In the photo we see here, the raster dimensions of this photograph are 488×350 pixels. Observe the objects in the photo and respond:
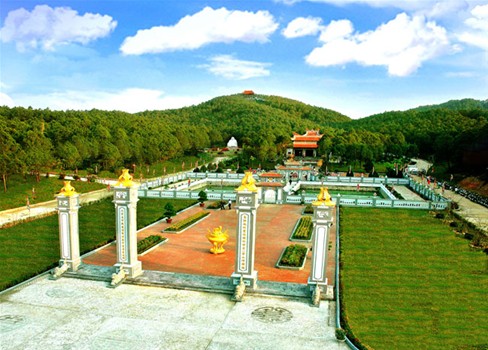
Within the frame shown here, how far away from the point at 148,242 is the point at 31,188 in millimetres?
18565

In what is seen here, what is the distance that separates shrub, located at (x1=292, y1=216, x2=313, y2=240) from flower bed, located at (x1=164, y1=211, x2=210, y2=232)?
5.79 meters

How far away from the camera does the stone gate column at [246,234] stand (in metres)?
12.6

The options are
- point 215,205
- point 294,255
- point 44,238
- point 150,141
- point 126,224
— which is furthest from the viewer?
point 150,141

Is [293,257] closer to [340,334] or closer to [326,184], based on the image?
[340,334]

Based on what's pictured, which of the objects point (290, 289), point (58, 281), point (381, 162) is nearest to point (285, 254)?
point (290, 289)

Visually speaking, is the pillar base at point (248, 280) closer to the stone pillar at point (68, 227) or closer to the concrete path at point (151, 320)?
the concrete path at point (151, 320)

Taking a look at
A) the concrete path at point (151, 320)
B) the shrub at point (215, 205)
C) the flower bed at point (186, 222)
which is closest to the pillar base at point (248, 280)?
the concrete path at point (151, 320)

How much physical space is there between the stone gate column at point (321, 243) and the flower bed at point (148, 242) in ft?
25.3

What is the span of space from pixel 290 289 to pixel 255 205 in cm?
285

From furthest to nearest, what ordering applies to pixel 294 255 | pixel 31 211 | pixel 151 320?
pixel 31 211, pixel 294 255, pixel 151 320

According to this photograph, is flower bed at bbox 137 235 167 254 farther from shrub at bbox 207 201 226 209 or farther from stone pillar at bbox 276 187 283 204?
stone pillar at bbox 276 187 283 204

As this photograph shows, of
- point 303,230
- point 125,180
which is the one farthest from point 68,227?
point 303,230

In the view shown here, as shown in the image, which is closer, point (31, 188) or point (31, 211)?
point (31, 211)

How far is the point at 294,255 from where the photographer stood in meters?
15.7
